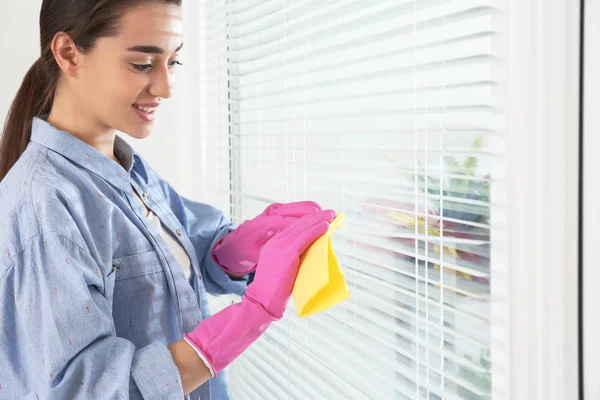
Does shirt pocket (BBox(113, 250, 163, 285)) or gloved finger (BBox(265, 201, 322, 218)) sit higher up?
gloved finger (BBox(265, 201, 322, 218))

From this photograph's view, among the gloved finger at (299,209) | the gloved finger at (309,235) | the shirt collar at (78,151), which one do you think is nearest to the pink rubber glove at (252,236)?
the gloved finger at (299,209)

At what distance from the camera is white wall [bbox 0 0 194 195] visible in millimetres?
1598

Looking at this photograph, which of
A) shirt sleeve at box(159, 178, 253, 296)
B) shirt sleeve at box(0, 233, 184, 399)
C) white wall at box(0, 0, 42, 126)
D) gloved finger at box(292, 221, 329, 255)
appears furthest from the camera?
white wall at box(0, 0, 42, 126)

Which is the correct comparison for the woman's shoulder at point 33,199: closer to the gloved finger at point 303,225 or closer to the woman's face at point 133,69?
the woman's face at point 133,69

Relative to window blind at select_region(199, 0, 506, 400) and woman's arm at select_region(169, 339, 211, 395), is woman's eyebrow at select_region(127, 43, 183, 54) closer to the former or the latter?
window blind at select_region(199, 0, 506, 400)

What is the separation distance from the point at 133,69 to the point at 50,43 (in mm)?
158

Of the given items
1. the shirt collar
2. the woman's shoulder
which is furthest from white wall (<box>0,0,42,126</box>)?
the woman's shoulder

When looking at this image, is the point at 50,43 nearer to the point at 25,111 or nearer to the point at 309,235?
the point at 25,111

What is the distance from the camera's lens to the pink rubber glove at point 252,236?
1.06 metres

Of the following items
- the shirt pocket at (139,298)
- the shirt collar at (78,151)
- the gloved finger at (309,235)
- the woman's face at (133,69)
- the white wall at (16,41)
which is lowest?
the shirt pocket at (139,298)

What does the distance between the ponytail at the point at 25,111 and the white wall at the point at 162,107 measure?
0.59 metres

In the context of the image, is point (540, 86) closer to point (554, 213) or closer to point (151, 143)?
point (554, 213)

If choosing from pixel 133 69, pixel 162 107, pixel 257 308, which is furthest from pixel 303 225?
pixel 162 107

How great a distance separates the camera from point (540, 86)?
72 centimetres
